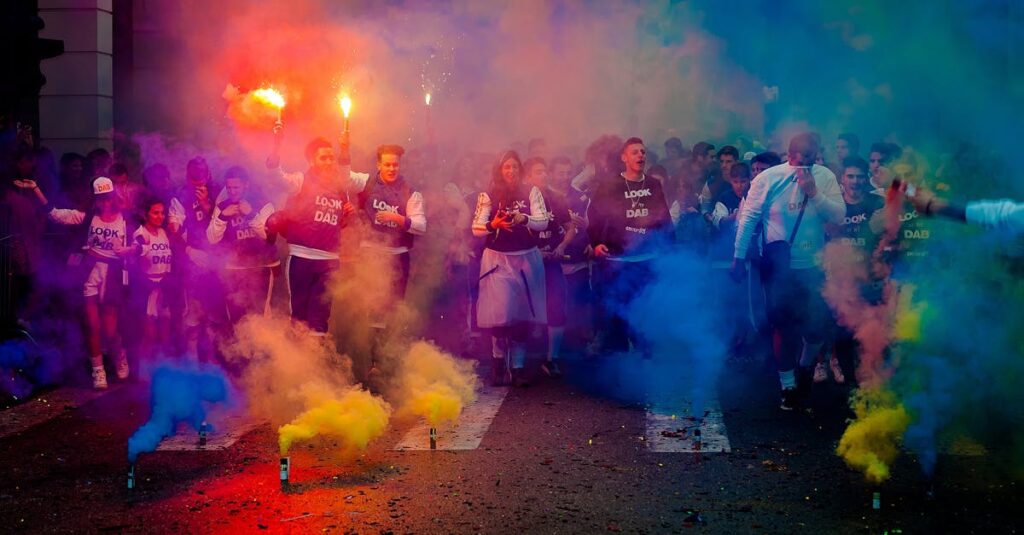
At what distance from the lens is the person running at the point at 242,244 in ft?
29.1

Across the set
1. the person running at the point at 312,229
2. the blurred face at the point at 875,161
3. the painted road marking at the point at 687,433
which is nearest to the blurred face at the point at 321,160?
the person running at the point at 312,229

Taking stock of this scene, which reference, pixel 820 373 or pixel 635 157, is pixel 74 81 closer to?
pixel 635 157

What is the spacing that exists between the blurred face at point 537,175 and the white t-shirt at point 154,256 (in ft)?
10.6

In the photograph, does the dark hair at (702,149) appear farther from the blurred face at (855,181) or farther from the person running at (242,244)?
the person running at (242,244)

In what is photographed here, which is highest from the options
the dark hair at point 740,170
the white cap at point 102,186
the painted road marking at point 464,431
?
the dark hair at point 740,170

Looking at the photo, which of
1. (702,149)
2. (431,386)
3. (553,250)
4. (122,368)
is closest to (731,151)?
(702,149)

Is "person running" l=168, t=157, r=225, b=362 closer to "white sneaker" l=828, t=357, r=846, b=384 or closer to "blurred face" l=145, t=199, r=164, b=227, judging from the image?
"blurred face" l=145, t=199, r=164, b=227

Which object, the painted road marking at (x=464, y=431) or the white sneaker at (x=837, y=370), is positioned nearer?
the painted road marking at (x=464, y=431)

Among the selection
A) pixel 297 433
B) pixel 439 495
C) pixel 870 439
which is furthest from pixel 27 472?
pixel 870 439

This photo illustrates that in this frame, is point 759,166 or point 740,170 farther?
point 740,170

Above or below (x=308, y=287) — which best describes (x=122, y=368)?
below

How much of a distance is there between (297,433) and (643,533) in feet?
7.23

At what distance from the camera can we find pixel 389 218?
28.4 ft

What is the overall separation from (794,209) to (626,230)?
6.91 feet
